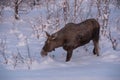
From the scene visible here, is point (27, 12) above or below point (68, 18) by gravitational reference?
below

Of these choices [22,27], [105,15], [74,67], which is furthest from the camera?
[22,27]

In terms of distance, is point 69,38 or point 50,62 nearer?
point 50,62

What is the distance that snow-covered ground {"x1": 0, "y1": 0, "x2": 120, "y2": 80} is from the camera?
7391 mm

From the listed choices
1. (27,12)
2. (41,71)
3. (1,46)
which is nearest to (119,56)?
(41,71)

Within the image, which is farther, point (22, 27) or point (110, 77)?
point (22, 27)

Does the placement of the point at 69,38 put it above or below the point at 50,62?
above

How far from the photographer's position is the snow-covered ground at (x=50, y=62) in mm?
7391

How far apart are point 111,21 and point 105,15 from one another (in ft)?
8.07

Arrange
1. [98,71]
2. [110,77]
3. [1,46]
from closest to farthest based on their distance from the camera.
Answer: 1. [110,77]
2. [98,71]
3. [1,46]

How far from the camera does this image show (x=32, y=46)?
11727mm

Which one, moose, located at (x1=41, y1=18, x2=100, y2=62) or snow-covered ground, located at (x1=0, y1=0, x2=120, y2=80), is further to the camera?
moose, located at (x1=41, y1=18, x2=100, y2=62)

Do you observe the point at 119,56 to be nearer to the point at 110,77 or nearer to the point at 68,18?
the point at 110,77

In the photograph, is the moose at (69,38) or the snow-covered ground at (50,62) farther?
the moose at (69,38)

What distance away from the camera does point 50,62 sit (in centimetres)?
927
